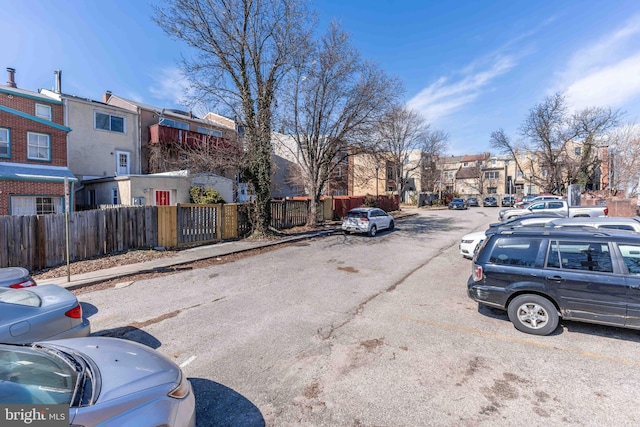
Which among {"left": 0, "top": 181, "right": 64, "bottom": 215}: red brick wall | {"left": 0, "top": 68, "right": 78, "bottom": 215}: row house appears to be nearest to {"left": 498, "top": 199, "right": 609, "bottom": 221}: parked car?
{"left": 0, "top": 68, "right": 78, "bottom": 215}: row house

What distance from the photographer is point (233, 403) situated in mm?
3141

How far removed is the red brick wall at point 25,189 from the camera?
45.9ft

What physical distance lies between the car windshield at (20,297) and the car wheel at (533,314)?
706cm

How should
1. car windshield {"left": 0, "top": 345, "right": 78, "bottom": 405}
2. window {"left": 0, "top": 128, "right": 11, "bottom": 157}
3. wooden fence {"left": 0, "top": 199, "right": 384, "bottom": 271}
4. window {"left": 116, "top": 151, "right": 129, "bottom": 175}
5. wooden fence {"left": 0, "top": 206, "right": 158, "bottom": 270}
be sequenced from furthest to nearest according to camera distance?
window {"left": 116, "top": 151, "right": 129, "bottom": 175}
window {"left": 0, "top": 128, "right": 11, "bottom": 157}
wooden fence {"left": 0, "top": 199, "right": 384, "bottom": 271}
wooden fence {"left": 0, "top": 206, "right": 158, "bottom": 270}
car windshield {"left": 0, "top": 345, "right": 78, "bottom": 405}

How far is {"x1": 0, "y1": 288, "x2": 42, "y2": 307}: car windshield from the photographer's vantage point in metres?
3.52

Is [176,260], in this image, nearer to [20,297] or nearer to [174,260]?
[174,260]

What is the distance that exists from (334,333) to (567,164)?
4545cm

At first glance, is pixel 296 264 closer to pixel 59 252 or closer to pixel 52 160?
pixel 59 252

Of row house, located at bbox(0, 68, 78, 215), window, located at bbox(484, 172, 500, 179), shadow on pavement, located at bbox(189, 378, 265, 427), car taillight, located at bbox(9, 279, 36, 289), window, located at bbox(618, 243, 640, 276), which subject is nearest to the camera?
shadow on pavement, located at bbox(189, 378, 265, 427)

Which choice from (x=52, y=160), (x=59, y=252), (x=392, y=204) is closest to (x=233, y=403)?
(x=59, y=252)

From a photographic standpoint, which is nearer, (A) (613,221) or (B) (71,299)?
(B) (71,299)

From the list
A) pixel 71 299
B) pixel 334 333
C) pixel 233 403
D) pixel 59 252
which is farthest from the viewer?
pixel 59 252

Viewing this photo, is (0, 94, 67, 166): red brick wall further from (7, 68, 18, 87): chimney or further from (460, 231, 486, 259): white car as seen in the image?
(460, 231, 486, 259): white car

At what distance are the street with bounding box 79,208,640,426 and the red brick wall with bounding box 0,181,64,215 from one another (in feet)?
41.1
